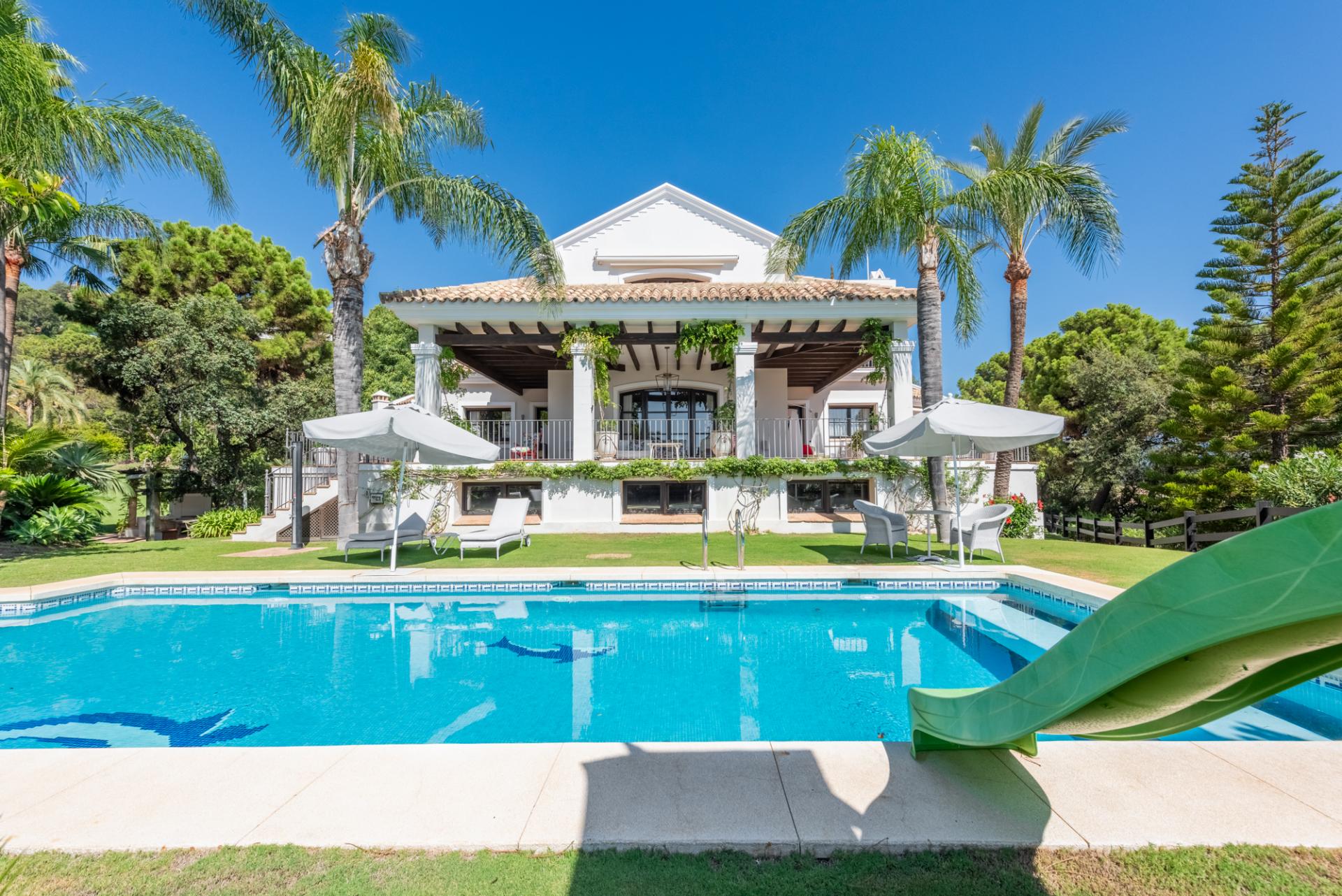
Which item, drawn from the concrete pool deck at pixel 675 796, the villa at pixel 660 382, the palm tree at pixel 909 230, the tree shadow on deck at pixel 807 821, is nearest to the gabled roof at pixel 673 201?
the villa at pixel 660 382

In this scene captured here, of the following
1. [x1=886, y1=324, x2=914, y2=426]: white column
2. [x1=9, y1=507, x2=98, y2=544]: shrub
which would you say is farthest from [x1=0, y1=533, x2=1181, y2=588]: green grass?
[x1=886, y1=324, x2=914, y2=426]: white column

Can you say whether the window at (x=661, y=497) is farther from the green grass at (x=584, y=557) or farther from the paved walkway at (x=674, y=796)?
the paved walkway at (x=674, y=796)

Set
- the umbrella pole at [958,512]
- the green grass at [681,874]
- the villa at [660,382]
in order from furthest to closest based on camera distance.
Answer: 1. the villa at [660,382]
2. the umbrella pole at [958,512]
3. the green grass at [681,874]

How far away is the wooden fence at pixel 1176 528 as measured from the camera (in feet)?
36.8

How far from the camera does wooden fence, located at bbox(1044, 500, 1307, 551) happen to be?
11.2 metres

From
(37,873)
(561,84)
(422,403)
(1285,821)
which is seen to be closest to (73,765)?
(37,873)

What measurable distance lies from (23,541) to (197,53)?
1008 cm

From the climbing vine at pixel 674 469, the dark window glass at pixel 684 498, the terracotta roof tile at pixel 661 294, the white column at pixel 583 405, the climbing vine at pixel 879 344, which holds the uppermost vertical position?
the terracotta roof tile at pixel 661 294

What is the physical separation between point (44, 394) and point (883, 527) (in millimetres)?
35259

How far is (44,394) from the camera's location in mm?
25969

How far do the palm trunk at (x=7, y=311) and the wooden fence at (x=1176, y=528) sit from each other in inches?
908

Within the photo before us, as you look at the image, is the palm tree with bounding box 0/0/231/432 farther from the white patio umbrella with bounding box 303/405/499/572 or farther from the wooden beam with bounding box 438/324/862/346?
the wooden beam with bounding box 438/324/862/346

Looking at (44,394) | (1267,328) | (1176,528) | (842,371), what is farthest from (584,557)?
(44,394)

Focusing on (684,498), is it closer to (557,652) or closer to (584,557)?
(584,557)
